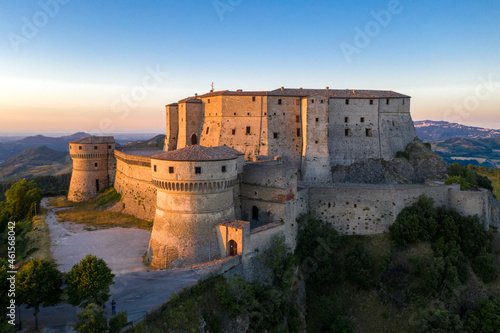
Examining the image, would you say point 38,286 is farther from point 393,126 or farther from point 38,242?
point 393,126

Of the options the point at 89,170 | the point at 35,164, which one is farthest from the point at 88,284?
the point at 35,164

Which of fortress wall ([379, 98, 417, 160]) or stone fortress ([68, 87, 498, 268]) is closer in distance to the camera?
stone fortress ([68, 87, 498, 268])

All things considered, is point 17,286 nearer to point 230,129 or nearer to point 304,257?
point 304,257

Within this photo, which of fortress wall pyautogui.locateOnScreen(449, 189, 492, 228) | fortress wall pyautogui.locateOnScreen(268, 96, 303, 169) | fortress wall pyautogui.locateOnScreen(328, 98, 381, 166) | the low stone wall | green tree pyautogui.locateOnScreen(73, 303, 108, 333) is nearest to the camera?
green tree pyautogui.locateOnScreen(73, 303, 108, 333)

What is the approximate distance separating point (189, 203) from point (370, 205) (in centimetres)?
1850

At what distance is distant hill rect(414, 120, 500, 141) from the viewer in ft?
525

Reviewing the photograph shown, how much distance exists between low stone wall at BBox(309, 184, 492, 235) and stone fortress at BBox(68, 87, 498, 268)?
0.10m

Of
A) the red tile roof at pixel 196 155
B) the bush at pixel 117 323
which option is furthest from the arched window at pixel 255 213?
the bush at pixel 117 323

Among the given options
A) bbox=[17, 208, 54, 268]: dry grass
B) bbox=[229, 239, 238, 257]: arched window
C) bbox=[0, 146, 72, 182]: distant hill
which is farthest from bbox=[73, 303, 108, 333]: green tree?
bbox=[0, 146, 72, 182]: distant hill

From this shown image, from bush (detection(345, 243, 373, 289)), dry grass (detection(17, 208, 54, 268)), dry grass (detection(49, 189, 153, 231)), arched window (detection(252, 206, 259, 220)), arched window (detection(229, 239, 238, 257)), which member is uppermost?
arched window (detection(252, 206, 259, 220))

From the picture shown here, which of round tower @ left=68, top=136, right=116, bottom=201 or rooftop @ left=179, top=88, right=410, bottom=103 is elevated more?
rooftop @ left=179, top=88, right=410, bottom=103

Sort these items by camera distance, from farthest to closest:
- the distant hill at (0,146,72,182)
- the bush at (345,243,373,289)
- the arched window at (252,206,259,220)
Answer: the distant hill at (0,146,72,182), the arched window at (252,206,259,220), the bush at (345,243,373,289)

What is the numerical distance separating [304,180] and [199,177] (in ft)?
65.0

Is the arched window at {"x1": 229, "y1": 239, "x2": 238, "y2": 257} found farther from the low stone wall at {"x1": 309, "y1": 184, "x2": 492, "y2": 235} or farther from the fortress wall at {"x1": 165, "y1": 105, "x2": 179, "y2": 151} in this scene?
the fortress wall at {"x1": 165, "y1": 105, "x2": 179, "y2": 151}
